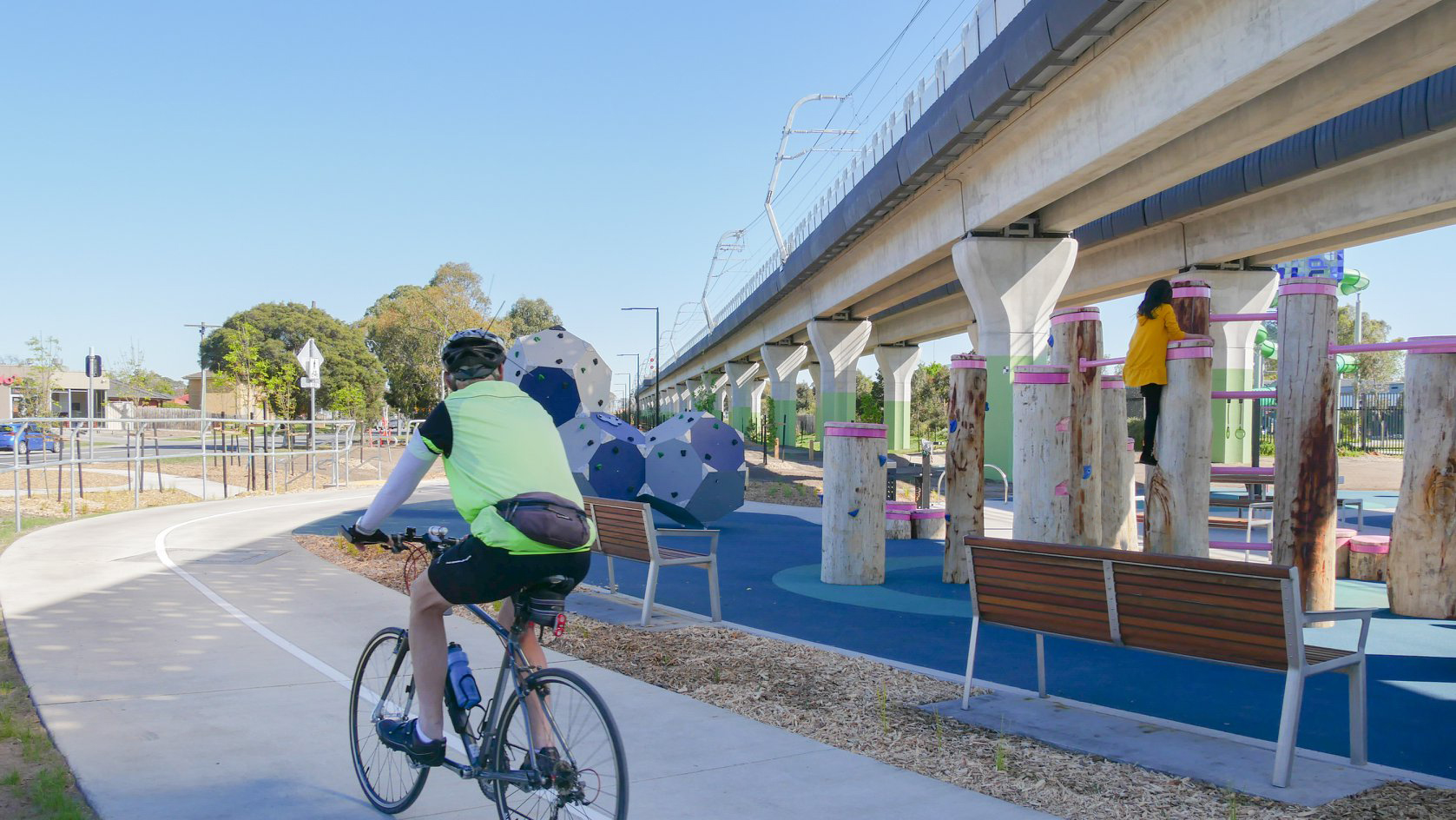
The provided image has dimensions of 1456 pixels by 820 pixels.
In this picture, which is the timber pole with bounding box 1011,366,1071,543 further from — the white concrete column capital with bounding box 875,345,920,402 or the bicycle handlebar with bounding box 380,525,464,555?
the white concrete column capital with bounding box 875,345,920,402

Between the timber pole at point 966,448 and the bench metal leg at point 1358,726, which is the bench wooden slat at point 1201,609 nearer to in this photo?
the bench metal leg at point 1358,726

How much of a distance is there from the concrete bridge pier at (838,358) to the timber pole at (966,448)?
32.7m

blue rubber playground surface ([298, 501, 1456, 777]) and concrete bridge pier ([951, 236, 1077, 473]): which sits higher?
concrete bridge pier ([951, 236, 1077, 473])

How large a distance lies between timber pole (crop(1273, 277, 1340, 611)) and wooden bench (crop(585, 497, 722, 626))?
14.8 ft

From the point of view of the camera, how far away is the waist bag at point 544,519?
3666 millimetres

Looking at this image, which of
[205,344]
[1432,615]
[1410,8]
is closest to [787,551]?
[1432,615]

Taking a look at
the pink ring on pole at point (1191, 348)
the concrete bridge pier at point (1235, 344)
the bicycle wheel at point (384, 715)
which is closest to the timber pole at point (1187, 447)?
the pink ring on pole at point (1191, 348)

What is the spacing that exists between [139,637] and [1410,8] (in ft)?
43.7

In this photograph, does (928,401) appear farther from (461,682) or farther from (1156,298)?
(461,682)

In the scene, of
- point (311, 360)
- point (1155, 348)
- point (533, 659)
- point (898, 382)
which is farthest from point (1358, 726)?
point (898, 382)

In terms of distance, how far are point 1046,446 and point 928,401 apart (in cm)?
6798

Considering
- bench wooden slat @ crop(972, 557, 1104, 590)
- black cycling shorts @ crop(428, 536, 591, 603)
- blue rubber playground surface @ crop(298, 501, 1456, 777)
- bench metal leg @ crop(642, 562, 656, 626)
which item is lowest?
blue rubber playground surface @ crop(298, 501, 1456, 777)

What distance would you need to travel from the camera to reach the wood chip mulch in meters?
4.27

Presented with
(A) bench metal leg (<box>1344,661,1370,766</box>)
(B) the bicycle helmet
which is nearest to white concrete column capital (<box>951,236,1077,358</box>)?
(A) bench metal leg (<box>1344,661,1370,766</box>)
